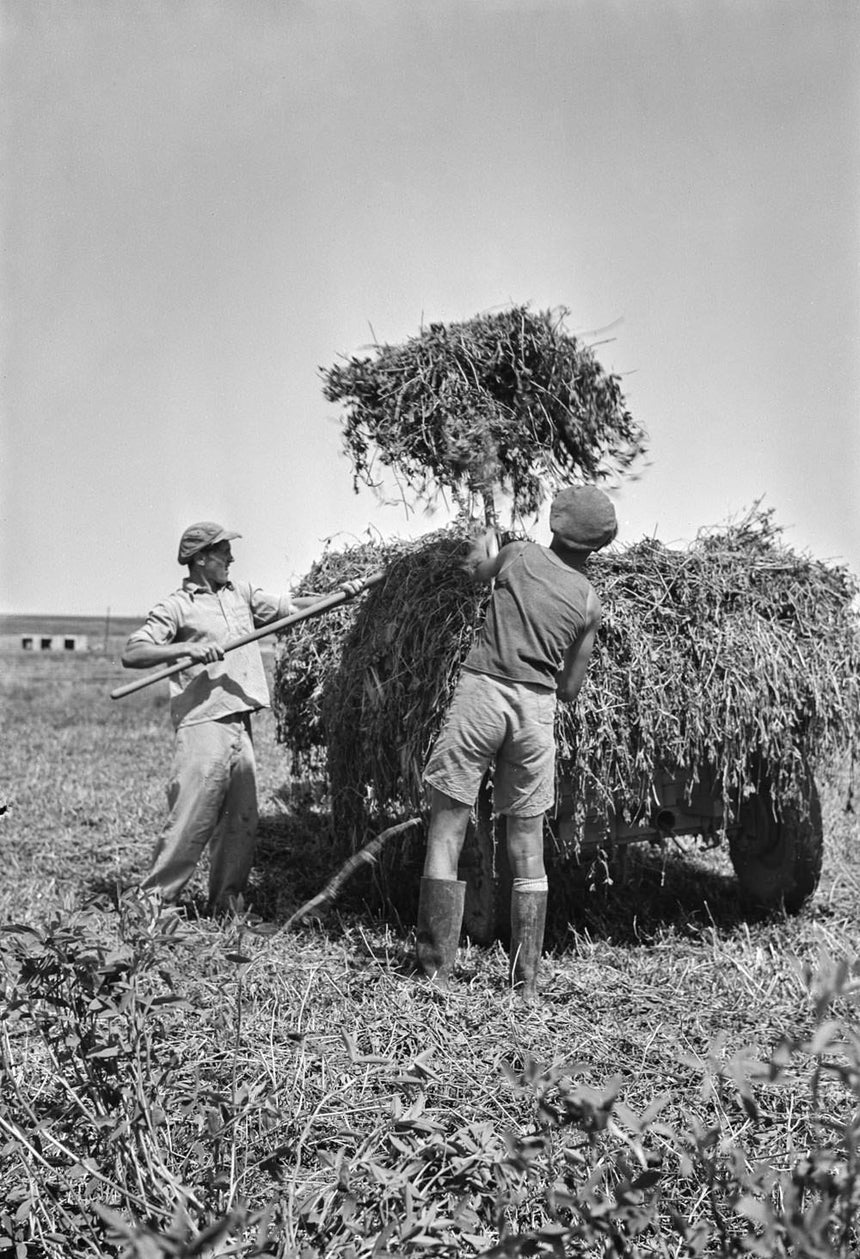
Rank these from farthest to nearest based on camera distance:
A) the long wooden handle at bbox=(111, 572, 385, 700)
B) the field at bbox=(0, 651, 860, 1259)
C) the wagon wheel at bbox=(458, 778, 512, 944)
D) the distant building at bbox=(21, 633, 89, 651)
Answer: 1. the distant building at bbox=(21, 633, 89, 651)
2. the long wooden handle at bbox=(111, 572, 385, 700)
3. the wagon wheel at bbox=(458, 778, 512, 944)
4. the field at bbox=(0, 651, 860, 1259)

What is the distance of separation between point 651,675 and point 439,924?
1.25 metres

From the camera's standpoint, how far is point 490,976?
157 inches

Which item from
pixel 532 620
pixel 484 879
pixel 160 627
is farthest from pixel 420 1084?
pixel 160 627

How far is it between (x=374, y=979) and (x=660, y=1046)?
1.09m

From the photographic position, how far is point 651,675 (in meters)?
4.16

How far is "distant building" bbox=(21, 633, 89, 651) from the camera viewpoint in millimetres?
29469

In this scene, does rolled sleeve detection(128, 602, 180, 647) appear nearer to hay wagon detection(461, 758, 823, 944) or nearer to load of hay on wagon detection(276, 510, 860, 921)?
load of hay on wagon detection(276, 510, 860, 921)

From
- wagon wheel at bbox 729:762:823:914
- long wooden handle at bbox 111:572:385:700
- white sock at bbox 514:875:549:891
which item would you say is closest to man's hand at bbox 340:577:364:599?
long wooden handle at bbox 111:572:385:700

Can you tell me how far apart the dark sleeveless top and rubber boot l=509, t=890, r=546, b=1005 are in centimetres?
78

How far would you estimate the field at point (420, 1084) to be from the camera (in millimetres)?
1743

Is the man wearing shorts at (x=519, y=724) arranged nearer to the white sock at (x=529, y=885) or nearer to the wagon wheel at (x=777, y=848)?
the white sock at (x=529, y=885)

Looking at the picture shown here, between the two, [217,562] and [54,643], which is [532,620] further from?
[54,643]

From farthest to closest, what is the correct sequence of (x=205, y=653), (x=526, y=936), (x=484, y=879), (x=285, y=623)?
(x=205, y=653)
(x=285, y=623)
(x=484, y=879)
(x=526, y=936)

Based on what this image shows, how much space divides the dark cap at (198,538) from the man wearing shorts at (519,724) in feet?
4.90
